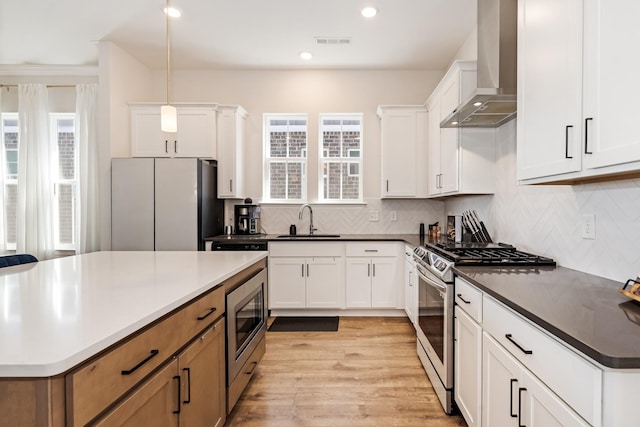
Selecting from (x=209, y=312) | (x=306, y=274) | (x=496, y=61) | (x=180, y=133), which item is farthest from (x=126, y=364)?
(x=180, y=133)

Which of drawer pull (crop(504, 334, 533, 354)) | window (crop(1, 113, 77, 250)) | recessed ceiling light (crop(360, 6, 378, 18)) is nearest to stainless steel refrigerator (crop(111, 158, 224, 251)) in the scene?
window (crop(1, 113, 77, 250))

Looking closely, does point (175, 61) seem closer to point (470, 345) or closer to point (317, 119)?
point (317, 119)

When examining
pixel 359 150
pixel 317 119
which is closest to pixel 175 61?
pixel 317 119

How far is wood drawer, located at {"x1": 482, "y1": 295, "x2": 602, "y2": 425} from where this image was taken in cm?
88

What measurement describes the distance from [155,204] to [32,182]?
6.25 ft

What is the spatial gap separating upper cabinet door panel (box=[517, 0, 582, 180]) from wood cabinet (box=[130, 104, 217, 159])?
3249mm

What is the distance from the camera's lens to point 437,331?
7.32ft

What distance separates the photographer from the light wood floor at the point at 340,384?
6.73 ft

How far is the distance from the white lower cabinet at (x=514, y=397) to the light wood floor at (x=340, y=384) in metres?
0.66

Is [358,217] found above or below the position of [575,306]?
above

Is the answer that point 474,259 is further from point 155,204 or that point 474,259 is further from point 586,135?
point 155,204

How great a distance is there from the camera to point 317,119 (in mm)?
4402

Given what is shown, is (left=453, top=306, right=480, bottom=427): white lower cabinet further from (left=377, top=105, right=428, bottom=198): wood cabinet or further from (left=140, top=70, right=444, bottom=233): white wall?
(left=140, top=70, right=444, bottom=233): white wall

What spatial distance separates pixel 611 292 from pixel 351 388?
1.68 meters
